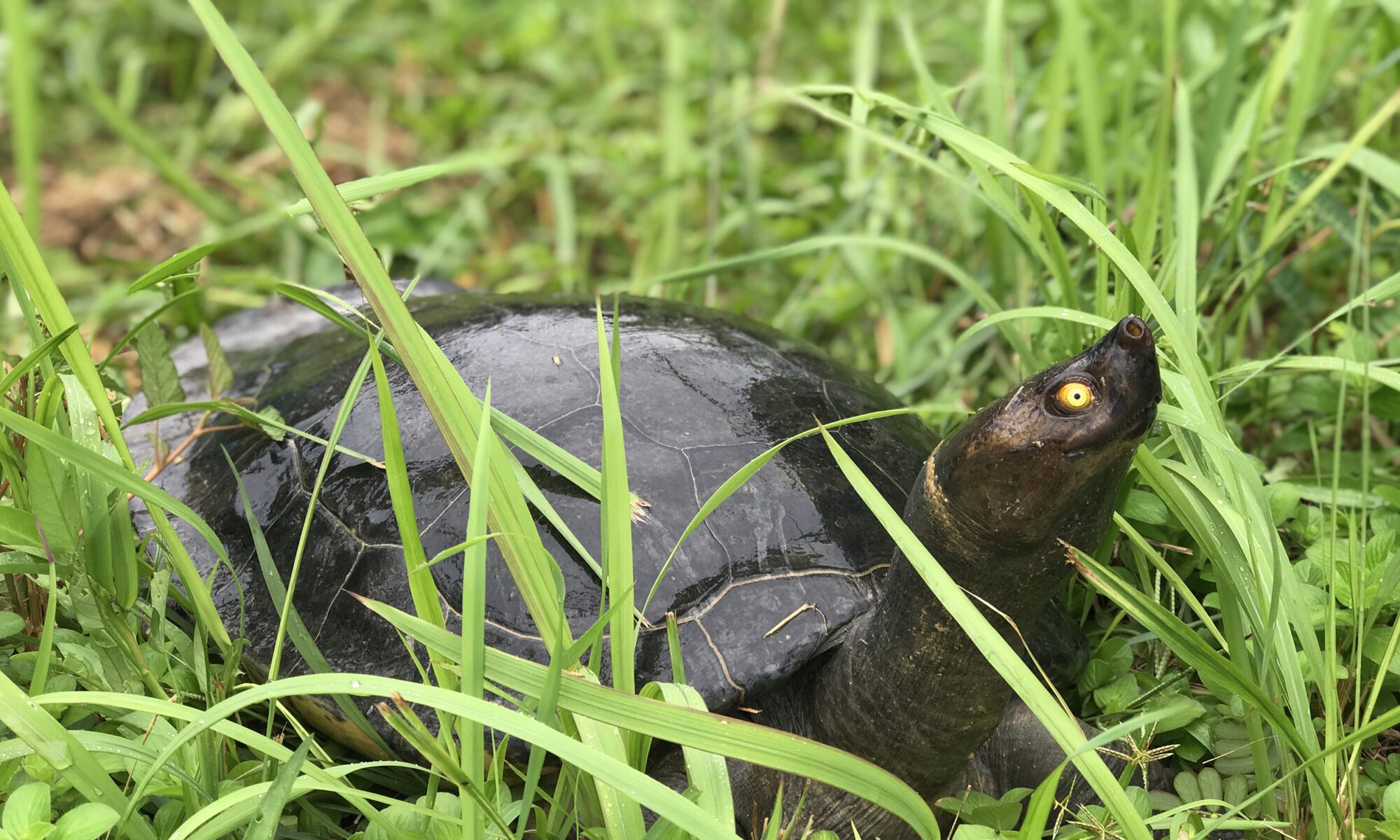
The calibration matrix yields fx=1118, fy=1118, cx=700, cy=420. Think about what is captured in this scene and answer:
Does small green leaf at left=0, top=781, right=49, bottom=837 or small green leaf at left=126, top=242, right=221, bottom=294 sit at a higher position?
small green leaf at left=126, top=242, right=221, bottom=294

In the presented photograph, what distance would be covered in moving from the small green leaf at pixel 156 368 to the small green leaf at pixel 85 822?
2.74 feet

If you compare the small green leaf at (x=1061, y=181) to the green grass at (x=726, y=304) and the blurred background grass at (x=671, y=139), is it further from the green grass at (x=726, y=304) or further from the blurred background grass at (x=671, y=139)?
the blurred background grass at (x=671, y=139)

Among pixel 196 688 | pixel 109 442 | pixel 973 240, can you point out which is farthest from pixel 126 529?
pixel 973 240

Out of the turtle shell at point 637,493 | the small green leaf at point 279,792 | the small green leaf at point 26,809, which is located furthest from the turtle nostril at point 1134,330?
the small green leaf at point 26,809

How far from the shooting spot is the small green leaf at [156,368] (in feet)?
6.31

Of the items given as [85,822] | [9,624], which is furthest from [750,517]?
[9,624]

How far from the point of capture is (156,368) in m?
1.93

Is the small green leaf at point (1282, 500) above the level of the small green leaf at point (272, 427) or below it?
below

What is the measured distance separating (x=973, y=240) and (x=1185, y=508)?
2009mm

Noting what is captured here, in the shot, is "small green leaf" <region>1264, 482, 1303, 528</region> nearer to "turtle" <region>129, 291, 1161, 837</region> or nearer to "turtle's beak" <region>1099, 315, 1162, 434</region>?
"turtle" <region>129, 291, 1161, 837</region>

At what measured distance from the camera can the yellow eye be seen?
4.06 feet

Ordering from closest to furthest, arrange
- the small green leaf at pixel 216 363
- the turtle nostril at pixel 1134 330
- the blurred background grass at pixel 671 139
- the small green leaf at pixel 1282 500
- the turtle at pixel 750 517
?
the turtle nostril at pixel 1134 330 < the turtle at pixel 750 517 < the small green leaf at pixel 1282 500 < the small green leaf at pixel 216 363 < the blurred background grass at pixel 671 139

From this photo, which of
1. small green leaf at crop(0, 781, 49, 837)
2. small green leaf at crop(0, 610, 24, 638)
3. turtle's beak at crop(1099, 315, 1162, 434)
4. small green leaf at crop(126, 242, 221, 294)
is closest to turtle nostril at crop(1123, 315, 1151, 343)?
turtle's beak at crop(1099, 315, 1162, 434)

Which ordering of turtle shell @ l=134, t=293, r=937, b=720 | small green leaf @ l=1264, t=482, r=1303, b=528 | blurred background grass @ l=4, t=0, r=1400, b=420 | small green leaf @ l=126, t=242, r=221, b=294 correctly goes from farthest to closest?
blurred background grass @ l=4, t=0, r=1400, b=420 < small green leaf @ l=1264, t=482, r=1303, b=528 < turtle shell @ l=134, t=293, r=937, b=720 < small green leaf @ l=126, t=242, r=221, b=294
